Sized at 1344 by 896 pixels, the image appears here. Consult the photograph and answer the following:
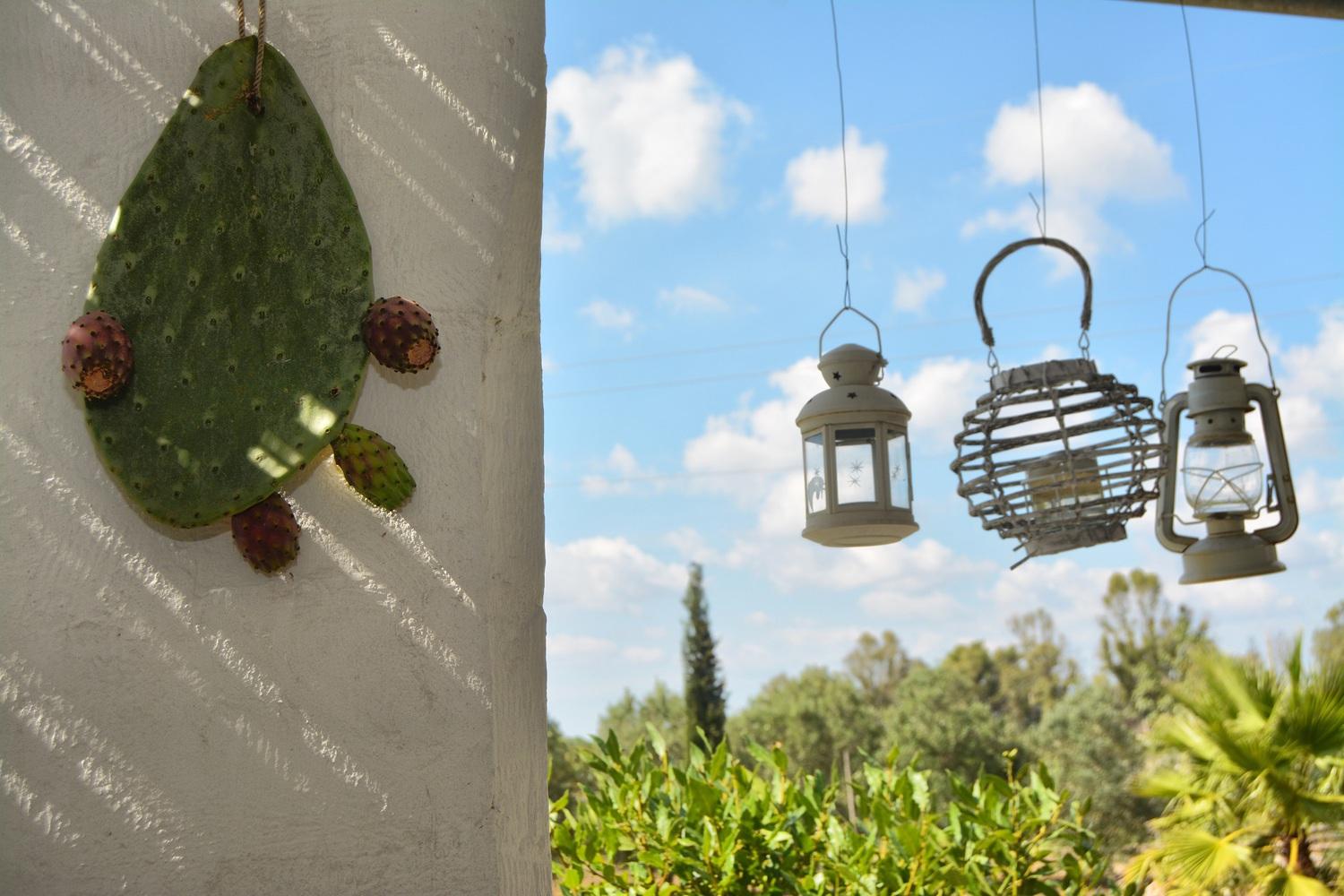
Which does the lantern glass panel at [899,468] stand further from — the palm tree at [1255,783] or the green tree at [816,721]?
the green tree at [816,721]

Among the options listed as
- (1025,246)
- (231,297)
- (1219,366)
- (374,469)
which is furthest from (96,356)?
(1219,366)

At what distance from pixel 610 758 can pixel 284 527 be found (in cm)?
152

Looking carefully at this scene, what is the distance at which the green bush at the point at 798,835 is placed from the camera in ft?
7.48

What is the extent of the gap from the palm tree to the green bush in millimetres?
1543

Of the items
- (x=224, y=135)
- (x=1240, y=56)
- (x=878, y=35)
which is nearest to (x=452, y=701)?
(x=224, y=135)

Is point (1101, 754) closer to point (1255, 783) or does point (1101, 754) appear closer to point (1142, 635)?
point (1142, 635)

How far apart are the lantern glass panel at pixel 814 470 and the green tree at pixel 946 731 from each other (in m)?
15.5

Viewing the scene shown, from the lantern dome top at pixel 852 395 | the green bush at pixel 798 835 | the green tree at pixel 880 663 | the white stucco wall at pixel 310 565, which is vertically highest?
the green tree at pixel 880 663

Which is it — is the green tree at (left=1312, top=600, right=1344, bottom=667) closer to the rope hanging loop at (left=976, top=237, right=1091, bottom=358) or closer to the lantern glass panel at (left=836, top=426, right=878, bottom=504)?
the rope hanging loop at (left=976, top=237, right=1091, bottom=358)

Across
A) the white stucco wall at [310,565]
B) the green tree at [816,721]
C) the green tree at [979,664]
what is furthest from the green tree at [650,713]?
the white stucco wall at [310,565]

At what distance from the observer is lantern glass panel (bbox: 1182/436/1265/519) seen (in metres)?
2.28

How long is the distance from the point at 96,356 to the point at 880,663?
88.5 ft

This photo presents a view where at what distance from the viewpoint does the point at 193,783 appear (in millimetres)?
1143

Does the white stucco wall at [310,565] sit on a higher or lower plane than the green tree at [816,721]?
lower
